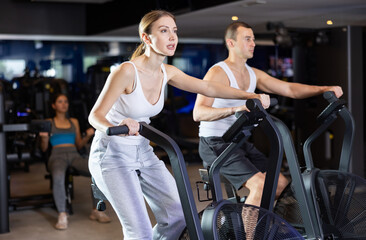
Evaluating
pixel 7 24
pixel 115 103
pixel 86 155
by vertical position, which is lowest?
pixel 86 155

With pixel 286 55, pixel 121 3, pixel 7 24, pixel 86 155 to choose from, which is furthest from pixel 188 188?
pixel 7 24

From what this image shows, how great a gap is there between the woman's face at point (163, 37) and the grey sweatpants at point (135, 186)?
0.45 m

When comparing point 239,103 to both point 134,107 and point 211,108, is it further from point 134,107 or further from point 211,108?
point 134,107

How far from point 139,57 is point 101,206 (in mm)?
793

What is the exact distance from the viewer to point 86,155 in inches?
213

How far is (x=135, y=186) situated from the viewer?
2645 millimetres

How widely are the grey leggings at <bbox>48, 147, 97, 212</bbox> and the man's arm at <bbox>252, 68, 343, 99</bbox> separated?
1943 millimetres

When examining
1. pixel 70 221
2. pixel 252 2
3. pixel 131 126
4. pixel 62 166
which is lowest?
pixel 70 221

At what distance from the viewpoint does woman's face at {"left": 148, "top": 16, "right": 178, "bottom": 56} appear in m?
2.68

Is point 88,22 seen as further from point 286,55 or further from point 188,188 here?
point 188,188

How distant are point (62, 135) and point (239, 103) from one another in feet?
6.98

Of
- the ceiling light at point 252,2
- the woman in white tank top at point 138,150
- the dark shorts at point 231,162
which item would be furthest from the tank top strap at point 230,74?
the ceiling light at point 252,2

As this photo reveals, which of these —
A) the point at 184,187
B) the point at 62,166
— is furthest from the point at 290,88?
the point at 62,166

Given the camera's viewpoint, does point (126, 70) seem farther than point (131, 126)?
Yes
